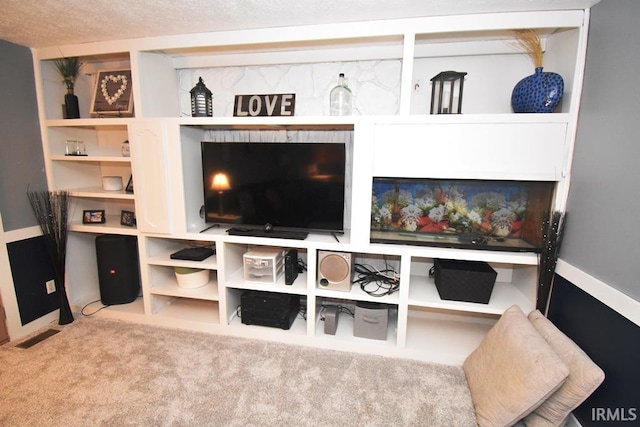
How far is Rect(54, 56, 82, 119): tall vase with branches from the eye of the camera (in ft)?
7.97

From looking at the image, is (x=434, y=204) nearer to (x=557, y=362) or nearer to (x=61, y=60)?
(x=557, y=362)

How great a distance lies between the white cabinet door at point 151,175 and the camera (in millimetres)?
2213

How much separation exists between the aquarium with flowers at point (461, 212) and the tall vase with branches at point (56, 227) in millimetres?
2484

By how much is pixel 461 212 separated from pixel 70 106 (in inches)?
124

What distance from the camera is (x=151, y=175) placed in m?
2.27

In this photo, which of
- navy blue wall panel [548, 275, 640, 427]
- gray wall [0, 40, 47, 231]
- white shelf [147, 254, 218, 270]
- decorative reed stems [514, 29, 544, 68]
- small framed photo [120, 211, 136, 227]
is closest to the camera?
navy blue wall panel [548, 275, 640, 427]

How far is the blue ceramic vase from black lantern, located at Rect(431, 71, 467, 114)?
13.5 inches

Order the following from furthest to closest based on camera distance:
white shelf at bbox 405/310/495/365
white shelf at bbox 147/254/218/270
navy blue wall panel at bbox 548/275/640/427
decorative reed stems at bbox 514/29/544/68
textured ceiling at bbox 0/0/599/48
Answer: white shelf at bbox 147/254/218/270 < white shelf at bbox 405/310/495/365 < decorative reed stems at bbox 514/29/544/68 < textured ceiling at bbox 0/0/599/48 < navy blue wall panel at bbox 548/275/640/427

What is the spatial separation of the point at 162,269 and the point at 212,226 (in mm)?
607

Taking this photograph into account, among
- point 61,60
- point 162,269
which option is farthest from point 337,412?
point 61,60

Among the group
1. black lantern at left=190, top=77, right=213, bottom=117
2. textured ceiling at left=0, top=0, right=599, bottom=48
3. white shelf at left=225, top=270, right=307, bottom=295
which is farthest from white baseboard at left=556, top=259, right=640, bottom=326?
black lantern at left=190, top=77, right=213, bottom=117

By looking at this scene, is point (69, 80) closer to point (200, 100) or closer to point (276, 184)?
point (200, 100)

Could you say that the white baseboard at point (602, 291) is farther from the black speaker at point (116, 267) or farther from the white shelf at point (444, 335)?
the black speaker at point (116, 267)

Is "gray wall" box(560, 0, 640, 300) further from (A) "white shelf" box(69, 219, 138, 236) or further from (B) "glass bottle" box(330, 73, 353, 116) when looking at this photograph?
(A) "white shelf" box(69, 219, 138, 236)
